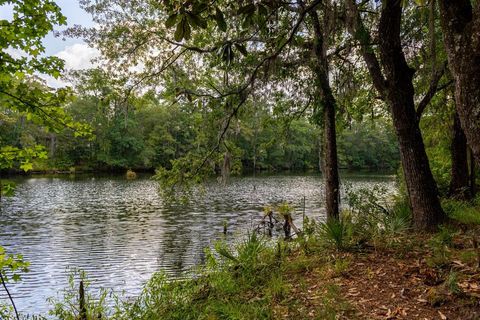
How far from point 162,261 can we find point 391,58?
9.00 meters

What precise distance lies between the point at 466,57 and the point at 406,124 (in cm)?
398

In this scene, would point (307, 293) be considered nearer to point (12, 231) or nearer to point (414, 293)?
point (414, 293)

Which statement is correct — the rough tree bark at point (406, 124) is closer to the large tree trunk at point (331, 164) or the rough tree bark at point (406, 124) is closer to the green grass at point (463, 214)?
the green grass at point (463, 214)

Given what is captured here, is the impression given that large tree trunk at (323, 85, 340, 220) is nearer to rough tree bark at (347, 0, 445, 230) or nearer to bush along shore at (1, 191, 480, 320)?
bush along shore at (1, 191, 480, 320)

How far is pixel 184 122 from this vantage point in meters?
57.2

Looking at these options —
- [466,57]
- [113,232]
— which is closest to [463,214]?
[466,57]

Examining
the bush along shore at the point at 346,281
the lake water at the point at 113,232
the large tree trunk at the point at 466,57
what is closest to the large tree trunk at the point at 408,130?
the bush along shore at the point at 346,281

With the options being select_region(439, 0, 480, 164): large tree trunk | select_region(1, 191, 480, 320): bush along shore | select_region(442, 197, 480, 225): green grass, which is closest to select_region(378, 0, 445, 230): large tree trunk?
select_region(1, 191, 480, 320): bush along shore

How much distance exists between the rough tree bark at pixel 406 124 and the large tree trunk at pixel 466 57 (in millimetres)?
3365

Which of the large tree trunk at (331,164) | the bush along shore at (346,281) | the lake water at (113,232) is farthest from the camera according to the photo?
the lake water at (113,232)

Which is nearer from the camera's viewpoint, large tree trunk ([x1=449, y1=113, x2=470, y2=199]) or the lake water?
the lake water

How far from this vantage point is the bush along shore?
4258mm

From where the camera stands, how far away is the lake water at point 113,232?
410 inches

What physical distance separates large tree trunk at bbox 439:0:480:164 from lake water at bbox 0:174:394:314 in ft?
20.4
